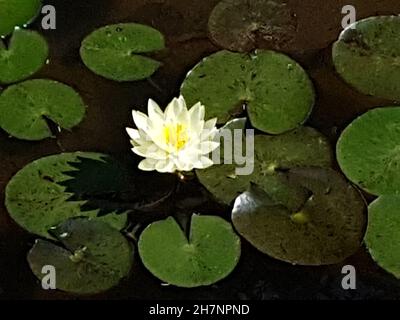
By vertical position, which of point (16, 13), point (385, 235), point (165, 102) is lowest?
point (385, 235)

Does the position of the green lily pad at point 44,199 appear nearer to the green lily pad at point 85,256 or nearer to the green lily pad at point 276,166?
the green lily pad at point 85,256

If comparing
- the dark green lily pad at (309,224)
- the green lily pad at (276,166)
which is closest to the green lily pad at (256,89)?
the green lily pad at (276,166)

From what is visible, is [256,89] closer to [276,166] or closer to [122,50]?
[276,166]

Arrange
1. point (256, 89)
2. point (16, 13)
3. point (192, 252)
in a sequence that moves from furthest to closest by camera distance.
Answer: point (16, 13)
point (256, 89)
point (192, 252)

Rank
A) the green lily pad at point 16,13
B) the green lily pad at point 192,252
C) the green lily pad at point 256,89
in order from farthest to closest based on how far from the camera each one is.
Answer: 1. the green lily pad at point 16,13
2. the green lily pad at point 256,89
3. the green lily pad at point 192,252

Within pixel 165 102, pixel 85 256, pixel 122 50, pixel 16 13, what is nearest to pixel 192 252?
pixel 85 256
